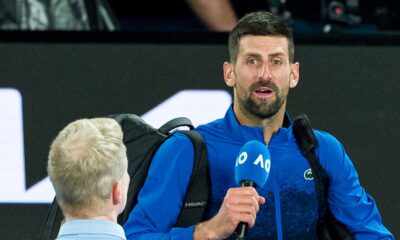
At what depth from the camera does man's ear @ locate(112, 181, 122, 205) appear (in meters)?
3.40

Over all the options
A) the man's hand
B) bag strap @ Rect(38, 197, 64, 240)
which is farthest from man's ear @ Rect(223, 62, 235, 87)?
bag strap @ Rect(38, 197, 64, 240)

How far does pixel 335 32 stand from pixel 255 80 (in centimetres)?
188

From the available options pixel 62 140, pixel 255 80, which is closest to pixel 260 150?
pixel 255 80

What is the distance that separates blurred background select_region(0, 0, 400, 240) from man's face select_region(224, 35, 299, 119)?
1.59 m

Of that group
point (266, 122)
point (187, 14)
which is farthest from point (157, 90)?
point (266, 122)

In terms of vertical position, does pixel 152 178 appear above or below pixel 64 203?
below

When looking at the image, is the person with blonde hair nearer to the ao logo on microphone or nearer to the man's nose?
the ao logo on microphone

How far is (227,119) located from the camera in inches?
181

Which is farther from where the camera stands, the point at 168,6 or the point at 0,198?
the point at 168,6

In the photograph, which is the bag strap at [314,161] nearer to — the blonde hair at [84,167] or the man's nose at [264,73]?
the man's nose at [264,73]

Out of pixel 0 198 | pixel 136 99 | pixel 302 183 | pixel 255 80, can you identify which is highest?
pixel 255 80

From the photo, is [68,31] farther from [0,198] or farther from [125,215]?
[125,215]

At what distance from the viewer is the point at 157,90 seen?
20.3 feet

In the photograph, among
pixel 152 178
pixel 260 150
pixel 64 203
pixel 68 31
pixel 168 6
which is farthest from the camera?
pixel 168 6
